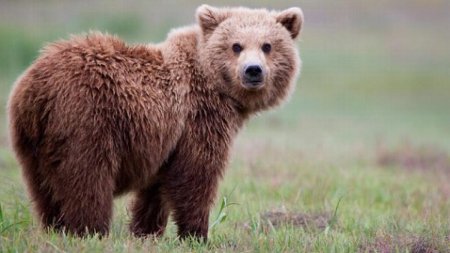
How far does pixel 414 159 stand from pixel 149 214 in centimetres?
665

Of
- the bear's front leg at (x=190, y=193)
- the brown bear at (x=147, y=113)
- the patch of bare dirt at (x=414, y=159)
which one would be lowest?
the patch of bare dirt at (x=414, y=159)

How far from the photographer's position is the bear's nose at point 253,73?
22.2 feet

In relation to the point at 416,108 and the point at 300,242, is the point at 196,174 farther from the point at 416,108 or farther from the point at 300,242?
the point at 416,108

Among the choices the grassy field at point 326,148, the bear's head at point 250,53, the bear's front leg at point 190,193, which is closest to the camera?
the grassy field at point 326,148

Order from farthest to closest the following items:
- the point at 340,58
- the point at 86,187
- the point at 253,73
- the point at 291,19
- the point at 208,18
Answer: the point at 340,58
the point at 291,19
the point at 208,18
the point at 253,73
the point at 86,187

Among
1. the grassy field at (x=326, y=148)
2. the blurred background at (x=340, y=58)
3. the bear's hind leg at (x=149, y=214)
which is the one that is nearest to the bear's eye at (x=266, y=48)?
the grassy field at (x=326, y=148)

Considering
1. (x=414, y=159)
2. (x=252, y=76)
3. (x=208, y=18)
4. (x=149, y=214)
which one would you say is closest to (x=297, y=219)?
(x=149, y=214)

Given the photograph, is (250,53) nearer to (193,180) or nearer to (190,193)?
(193,180)

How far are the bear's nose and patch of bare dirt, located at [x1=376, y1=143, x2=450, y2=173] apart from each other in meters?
5.75

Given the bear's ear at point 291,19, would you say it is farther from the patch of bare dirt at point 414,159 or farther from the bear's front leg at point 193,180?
the patch of bare dirt at point 414,159

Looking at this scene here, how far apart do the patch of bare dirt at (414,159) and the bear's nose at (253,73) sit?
18.9ft

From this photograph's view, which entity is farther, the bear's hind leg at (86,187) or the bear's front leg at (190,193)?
the bear's front leg at (190,193)

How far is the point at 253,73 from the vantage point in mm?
6820

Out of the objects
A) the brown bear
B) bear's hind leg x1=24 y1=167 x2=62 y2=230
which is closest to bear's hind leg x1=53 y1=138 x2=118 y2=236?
the brown bear
